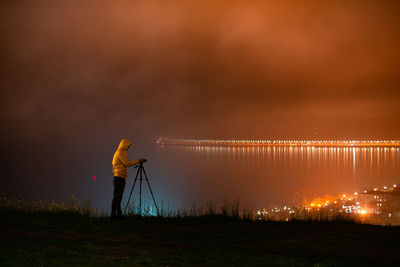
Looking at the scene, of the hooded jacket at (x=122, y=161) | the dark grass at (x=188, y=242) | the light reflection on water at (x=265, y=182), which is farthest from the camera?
the light reflection on water at (x=265, y=182)

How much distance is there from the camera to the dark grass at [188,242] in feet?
22.8

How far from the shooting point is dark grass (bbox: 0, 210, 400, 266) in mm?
6961

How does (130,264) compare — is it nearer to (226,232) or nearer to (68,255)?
(68,255)

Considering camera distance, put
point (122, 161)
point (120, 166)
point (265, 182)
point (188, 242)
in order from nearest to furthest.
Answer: point (188, 242) < point (122, 161) < point (120, 166) < point (265, 182)

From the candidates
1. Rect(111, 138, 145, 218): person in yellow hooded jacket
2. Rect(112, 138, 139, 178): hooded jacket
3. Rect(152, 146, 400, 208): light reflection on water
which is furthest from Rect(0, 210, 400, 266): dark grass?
Rect(152, 146, 400, 208): light reflection on water

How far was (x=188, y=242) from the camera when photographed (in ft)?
28.6

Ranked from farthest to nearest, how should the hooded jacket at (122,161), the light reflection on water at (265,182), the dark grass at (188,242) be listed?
the light reflection on water at (265,182)
the hooded jacket at (122,161)
the dark grass at (188,242)

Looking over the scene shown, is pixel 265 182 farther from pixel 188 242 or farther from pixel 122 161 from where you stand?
pixel 188 242

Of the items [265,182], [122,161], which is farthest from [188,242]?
[265,182]

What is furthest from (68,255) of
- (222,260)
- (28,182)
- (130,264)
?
(28,182)

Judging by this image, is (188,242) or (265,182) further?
(265,182)

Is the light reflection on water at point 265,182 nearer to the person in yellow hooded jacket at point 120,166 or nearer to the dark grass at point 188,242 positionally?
the person in yellow hooded jacket at point 120,166

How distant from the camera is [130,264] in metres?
6.61

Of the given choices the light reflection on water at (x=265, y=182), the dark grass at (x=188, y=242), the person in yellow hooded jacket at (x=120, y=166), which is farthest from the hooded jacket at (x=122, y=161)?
the light reflection on water at (x=265, y=182)
